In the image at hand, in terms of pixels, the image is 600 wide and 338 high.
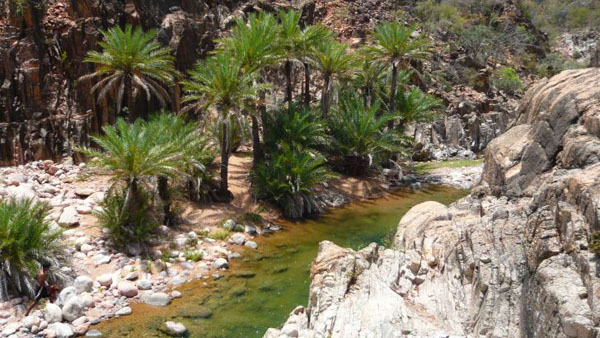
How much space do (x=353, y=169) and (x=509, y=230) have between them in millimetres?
17061

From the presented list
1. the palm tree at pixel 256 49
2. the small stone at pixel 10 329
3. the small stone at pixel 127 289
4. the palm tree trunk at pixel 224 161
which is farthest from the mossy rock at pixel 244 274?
the palm tree at pixel 256 49

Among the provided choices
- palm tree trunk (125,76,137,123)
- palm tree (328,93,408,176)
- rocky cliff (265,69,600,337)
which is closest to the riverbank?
palm tree trunk (125,76,137,123)

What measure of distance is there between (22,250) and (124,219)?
12.3 feet

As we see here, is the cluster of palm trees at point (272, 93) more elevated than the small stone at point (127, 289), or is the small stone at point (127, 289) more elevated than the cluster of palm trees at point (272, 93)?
the cluster of palm trees at point (272, 93)

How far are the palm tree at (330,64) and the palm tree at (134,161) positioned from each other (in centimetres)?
1164

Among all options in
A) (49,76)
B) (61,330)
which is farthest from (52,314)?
(49,76)

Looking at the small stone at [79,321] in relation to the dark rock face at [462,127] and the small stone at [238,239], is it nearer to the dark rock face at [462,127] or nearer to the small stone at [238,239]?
the small stone at [238,239]

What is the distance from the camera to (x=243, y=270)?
598 inches

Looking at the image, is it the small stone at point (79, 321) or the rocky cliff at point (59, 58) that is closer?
the small stone at point (79, 321)

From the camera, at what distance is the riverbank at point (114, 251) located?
457 inches

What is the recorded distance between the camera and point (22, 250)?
463 inches

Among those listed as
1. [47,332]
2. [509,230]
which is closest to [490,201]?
[509,230]

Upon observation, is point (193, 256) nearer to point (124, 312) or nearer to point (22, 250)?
point (124, 312)

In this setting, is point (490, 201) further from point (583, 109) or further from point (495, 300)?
point (495, 300)
